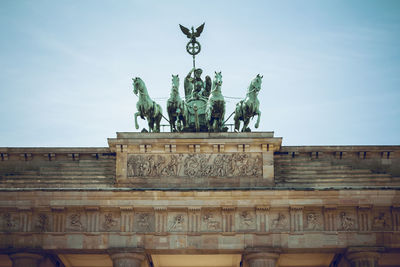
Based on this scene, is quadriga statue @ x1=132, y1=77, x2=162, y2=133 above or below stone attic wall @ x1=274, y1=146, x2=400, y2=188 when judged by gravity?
above

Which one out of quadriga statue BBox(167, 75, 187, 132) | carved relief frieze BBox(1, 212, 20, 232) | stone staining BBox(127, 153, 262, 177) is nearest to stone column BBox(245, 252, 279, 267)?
stone staining BBox(127, 153, 262, 177)

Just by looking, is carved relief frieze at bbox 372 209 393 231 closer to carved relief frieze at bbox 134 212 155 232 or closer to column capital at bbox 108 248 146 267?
carved relief frieze at bbox 134 212 155 232

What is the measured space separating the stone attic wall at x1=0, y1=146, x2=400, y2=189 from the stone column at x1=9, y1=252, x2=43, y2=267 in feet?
9.81

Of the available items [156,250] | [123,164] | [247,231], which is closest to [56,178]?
[123,164]

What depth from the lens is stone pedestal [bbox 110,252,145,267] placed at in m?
34.8

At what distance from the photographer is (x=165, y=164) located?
121ft

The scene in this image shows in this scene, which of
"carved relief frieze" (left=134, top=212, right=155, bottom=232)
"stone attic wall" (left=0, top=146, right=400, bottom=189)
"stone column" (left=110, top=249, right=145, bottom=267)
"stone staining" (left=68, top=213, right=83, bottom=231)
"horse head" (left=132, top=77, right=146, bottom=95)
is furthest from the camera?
"horse head" (left=132, top=77, right=146, bottom=95)

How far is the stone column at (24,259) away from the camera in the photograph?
A: 35.0 meters

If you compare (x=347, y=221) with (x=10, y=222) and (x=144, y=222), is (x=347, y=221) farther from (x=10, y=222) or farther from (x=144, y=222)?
(x=10, y=222)

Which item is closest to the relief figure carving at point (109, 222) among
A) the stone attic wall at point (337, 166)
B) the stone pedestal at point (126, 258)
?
the stone pedestal at point (126, 258)

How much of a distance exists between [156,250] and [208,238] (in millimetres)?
2005

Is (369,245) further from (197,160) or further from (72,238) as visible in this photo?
(72,238)

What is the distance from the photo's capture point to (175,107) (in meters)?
38.0

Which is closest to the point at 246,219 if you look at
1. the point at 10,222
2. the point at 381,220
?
the point at 381,220
